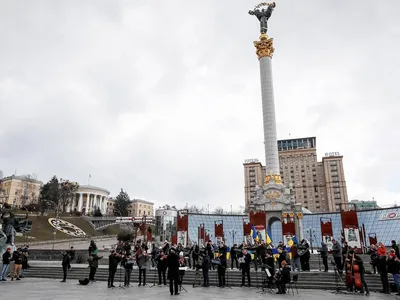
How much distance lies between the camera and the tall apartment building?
4594 inches

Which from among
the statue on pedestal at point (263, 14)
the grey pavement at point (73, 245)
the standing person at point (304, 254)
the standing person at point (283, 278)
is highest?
the statue on pedestal at point (263, 14)

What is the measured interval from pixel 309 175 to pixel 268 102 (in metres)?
82.3

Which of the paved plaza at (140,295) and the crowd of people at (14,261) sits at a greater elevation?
the crowd of people at (14,261)

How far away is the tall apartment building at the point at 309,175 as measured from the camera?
117 metres

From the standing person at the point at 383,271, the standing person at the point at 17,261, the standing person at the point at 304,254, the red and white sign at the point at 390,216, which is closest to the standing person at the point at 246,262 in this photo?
the standing person at the point at 304,254

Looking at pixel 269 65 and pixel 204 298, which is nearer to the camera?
pixel 204 298

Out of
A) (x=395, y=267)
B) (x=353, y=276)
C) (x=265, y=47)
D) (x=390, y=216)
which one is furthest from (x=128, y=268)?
(x=390, y=216)

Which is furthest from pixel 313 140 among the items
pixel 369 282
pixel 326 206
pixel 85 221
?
pixel 369 282

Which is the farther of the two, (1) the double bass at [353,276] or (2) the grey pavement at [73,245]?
(2) the grey pavement at [73,245]

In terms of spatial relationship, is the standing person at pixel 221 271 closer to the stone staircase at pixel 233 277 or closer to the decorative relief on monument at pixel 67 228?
the stone staircase at pixel 233 277

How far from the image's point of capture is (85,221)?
84062 millimetres

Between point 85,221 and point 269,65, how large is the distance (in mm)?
63428

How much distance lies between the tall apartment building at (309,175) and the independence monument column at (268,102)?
6741cm

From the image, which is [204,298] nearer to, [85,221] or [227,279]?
[227,279]
